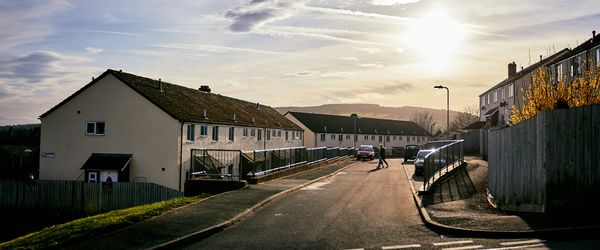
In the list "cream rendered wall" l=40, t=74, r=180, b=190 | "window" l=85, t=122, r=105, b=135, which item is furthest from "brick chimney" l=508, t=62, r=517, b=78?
"window" l=85, t=122, r=105, b=135

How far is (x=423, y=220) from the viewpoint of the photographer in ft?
41.8

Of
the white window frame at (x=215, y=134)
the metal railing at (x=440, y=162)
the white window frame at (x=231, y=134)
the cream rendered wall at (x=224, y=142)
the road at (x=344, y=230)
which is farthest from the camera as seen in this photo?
the white window frame at (x=231, y=134)

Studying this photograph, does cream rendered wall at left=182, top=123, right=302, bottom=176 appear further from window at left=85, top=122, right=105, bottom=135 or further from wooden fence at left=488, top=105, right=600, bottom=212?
wooden fence at left=488, top=105, right=600, bottom=212

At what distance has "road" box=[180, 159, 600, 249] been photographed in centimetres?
977

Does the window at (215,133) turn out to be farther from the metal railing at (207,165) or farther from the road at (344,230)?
the road at (344,230)

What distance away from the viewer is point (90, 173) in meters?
34.7

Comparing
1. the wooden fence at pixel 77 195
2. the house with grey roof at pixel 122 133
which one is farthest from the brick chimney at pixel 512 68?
the wooden fence at pixel 77 195

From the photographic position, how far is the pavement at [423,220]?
10.2 m

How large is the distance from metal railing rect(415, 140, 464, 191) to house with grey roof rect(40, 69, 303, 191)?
17.0 m

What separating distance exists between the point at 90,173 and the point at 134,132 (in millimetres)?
3869

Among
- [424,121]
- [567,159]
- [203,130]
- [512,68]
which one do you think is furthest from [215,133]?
[424,121]

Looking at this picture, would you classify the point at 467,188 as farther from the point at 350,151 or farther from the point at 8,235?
the point at 350,151

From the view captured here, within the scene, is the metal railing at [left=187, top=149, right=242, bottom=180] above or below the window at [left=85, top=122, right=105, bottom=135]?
below

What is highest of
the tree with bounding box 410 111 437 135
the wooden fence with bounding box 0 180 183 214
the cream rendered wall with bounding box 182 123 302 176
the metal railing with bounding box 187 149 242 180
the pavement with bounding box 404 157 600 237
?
the tree with bounding box 410 111 437 135
